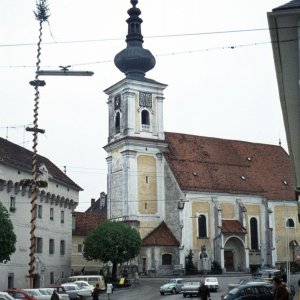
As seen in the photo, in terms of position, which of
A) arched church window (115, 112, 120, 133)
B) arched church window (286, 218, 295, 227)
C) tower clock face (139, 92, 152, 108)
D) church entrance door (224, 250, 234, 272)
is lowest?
church entrance door (224, 250, 234, 272)

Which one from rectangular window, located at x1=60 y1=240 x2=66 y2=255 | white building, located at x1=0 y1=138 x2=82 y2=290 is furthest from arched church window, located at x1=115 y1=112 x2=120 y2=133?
rectangular window, located at x1=60 y1=240 x2=66 y2=255

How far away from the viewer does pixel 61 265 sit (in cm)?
6016

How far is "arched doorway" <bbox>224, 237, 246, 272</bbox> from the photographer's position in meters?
71.0

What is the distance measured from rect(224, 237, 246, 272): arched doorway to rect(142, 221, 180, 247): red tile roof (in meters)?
6.88

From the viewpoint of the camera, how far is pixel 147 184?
71.4m

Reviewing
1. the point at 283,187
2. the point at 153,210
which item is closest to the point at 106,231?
the point at 153,210

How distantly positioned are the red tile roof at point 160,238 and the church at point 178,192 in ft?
0.37

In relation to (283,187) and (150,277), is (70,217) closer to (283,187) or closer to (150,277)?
(150,277)

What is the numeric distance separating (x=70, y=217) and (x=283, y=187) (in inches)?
1180

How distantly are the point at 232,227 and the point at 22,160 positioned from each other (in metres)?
29.1

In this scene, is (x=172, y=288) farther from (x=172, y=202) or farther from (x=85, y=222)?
(x=85, y=222)

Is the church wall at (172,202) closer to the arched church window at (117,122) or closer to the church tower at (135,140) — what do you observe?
the church tower at (135,140)

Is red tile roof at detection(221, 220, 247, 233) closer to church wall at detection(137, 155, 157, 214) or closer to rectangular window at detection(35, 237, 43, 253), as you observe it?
church wall at detection(137, 155, 157, 214)

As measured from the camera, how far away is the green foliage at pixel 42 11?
33.7 metres
